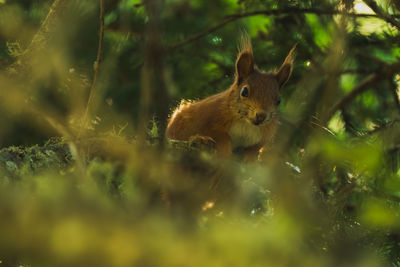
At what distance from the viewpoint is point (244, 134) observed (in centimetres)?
279

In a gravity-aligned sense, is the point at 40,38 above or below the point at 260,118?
above

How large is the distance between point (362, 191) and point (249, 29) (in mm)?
1366

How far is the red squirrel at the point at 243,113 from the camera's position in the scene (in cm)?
271

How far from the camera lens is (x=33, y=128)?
272 cm

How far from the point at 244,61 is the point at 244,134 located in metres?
0.42

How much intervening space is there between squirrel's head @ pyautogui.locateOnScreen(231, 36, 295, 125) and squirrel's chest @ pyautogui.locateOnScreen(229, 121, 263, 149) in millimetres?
67

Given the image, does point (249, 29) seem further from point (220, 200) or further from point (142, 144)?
point (142, 144)

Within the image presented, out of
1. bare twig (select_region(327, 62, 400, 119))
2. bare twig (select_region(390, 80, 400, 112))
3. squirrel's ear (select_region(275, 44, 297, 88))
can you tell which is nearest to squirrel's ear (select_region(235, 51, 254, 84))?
squirrel's ear (select_region(275, 44, 297, 88))

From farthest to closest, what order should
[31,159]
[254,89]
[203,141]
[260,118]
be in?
[254,89]
[260,118]
[203,141]
[31,159]

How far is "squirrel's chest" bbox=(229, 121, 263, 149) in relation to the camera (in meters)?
2.78

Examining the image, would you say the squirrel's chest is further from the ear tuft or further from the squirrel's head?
the ear tuft

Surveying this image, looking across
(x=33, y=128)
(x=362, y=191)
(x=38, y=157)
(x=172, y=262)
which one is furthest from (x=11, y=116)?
(x=172, y=262)

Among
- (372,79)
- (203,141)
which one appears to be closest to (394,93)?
(372,79)

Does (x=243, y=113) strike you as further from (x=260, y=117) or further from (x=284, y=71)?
(x=284, y=71)
